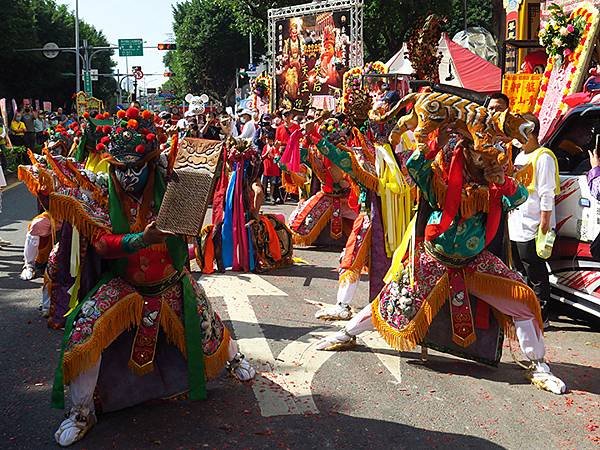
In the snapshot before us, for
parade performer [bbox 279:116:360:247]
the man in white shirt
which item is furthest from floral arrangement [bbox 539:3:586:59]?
the man in white shirt

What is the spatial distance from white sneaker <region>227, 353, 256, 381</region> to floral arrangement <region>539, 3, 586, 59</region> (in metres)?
6.52

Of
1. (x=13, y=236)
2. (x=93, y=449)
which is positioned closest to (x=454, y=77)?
(x=13, y=236)

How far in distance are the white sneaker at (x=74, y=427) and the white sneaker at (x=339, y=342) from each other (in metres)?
2.07

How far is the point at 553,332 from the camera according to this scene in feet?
20.7

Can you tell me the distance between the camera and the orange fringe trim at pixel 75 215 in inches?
151

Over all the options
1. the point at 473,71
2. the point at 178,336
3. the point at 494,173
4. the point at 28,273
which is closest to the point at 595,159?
the point at 494,173

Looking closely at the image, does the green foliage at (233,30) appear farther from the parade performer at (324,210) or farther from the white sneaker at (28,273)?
the white sneaker at (28,273)

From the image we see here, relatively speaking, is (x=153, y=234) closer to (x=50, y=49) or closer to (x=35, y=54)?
(x=50, y=49)

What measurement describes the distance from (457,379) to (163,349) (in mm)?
2076

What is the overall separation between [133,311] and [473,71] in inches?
596

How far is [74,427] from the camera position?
3.92 meters

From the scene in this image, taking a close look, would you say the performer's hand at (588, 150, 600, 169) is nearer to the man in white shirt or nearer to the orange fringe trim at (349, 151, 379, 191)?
the man in white shirt

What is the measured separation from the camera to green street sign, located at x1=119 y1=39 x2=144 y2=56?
39844 millimetres

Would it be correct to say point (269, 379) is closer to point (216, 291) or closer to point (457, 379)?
point (457, 379)
